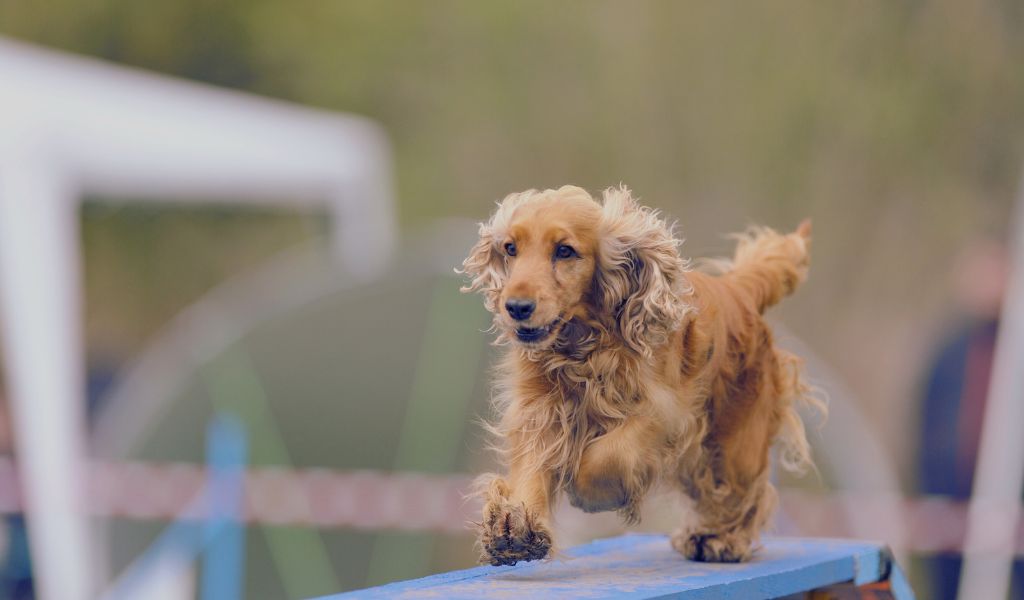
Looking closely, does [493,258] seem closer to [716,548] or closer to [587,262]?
[587,262]

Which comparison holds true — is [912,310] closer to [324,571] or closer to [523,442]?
[324,571]

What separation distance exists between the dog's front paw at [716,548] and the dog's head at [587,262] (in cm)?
64

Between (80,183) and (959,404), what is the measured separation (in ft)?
16.6

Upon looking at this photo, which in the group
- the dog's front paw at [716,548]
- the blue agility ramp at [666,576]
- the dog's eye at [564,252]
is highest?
the dog's eye at [564,252]

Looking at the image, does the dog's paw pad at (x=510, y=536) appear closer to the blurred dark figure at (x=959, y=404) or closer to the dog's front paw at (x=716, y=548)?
the dog's front paw at (x=716, y=548)

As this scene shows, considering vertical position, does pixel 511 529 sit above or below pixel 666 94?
below

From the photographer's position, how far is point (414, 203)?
9477 mm

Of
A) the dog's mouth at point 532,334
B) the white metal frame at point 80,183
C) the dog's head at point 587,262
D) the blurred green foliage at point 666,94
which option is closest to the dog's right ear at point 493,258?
the dog's head at point 587,262

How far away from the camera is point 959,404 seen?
6.62 m

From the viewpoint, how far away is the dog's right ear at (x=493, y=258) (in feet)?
8.58

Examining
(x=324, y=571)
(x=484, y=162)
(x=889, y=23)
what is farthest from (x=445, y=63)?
(x=324, y=571)

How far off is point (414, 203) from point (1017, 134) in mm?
3915

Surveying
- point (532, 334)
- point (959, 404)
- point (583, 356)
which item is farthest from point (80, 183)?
point (532, 334)

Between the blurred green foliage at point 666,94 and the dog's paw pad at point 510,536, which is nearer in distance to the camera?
the dog's paw pad at point 510,536
